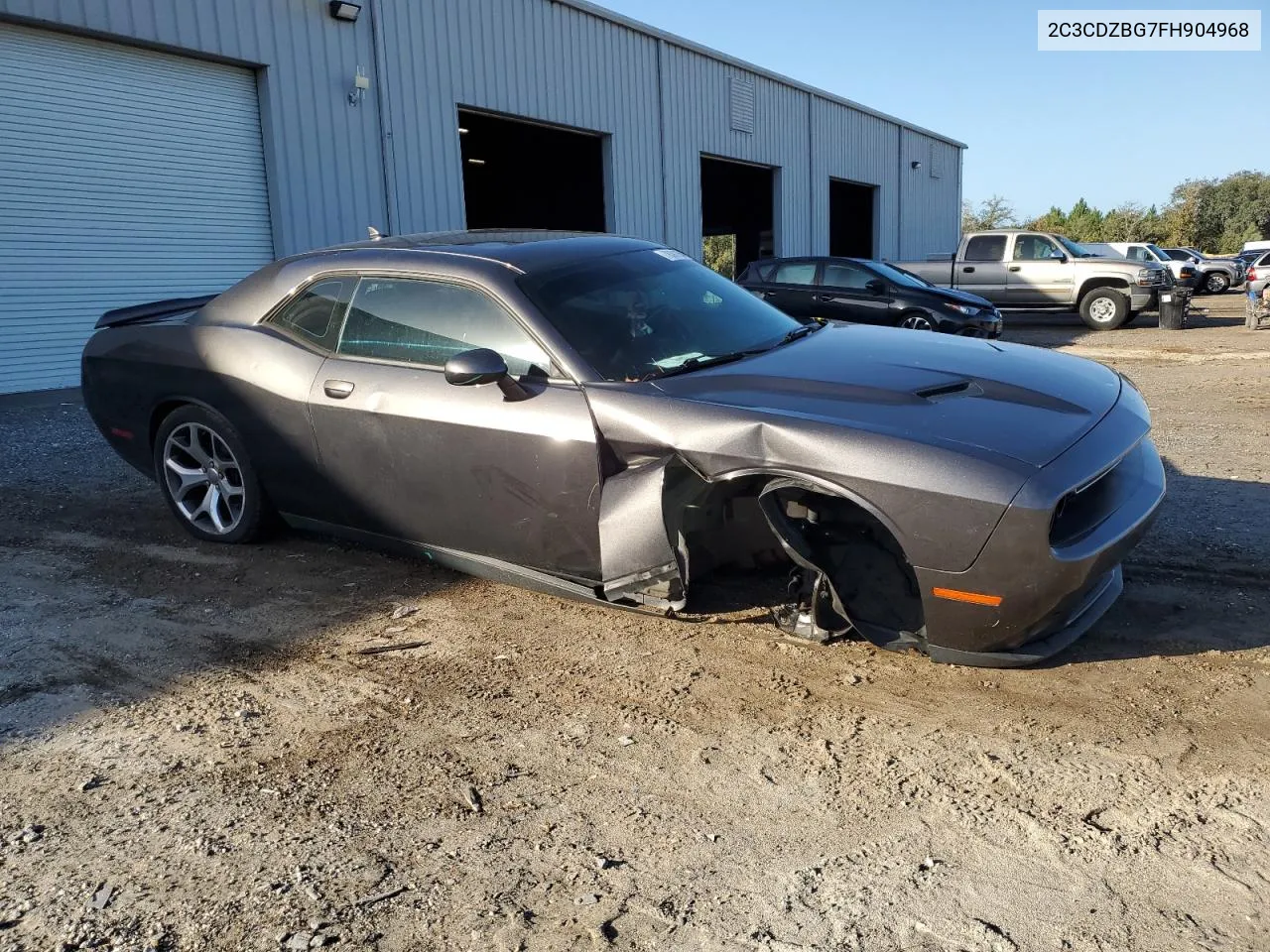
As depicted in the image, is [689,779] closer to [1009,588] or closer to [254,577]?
[1009,588]

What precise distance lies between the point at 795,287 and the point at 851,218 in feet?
57.3

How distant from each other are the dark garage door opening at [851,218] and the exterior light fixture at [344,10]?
17.1 meters

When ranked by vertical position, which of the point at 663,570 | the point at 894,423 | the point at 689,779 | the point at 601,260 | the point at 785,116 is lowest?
the point at 689,779

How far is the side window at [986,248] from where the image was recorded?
764 inches

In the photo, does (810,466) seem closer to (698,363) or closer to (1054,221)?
(698,363)

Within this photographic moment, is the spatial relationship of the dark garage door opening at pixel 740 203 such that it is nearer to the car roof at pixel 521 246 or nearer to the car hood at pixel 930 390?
the car roof at pixel 521 246

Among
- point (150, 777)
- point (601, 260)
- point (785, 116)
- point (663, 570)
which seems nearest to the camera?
point (150, 777)

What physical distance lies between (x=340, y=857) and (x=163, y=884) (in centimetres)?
41

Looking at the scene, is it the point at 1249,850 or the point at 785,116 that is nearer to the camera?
the point at 1249,850

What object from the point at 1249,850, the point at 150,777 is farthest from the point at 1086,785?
the point at 150,777

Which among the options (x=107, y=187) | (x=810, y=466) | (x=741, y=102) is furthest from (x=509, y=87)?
(x=810, y=466)

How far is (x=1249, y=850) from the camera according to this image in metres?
2.30

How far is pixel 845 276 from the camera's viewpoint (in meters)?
13.7

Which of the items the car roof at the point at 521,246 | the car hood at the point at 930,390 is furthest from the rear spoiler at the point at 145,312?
the car hood at the point at 930,390
